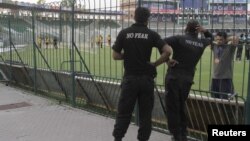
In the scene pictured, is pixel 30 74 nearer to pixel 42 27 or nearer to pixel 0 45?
pixel 42 27

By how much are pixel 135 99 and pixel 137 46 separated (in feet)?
2.32

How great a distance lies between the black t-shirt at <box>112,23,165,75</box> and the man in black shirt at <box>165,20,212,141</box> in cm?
31

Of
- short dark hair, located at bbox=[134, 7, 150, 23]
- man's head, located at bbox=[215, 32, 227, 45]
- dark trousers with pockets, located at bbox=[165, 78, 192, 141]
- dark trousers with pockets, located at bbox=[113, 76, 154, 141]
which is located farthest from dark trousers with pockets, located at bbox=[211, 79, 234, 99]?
short dark hair, located at bbox=[134, 7, 150, 23]

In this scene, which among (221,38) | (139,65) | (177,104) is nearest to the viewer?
(139,65)

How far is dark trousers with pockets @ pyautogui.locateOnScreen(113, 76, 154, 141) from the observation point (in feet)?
18.0

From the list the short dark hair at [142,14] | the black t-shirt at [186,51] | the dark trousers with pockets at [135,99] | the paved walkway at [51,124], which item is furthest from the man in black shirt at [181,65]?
the paved walkway at [51,124]

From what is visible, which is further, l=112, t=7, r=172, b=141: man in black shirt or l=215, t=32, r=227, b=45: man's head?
l=215, t=32, r=227, b=45: man's head

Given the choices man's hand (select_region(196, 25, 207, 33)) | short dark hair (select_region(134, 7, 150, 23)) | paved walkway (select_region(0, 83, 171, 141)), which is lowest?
paved walkway (select_region(0, 83, 171, 141))

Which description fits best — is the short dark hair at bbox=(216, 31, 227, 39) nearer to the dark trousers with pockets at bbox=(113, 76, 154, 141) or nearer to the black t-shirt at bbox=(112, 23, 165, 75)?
the black t-shirt at bbox=(112, 23, 165, 75)

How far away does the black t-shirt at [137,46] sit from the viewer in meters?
5.37

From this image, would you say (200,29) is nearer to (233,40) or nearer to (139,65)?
(233,40)

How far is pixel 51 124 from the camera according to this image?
24.9ft

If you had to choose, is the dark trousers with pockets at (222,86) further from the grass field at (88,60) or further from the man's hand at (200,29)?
the man's hand at (200,29)

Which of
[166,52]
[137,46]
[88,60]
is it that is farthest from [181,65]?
[88,60]
